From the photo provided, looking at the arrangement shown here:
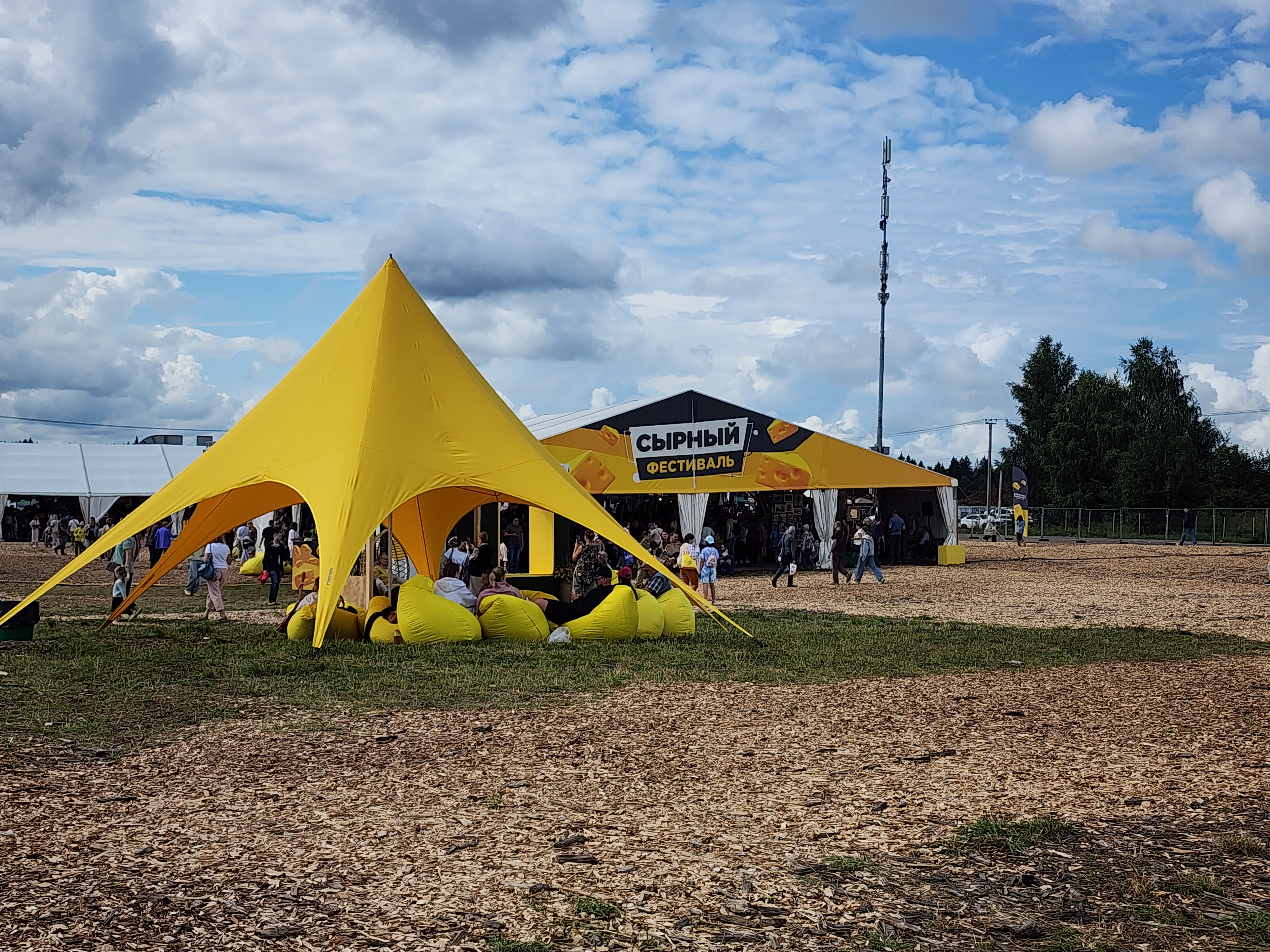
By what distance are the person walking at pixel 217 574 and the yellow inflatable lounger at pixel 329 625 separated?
2.52 m

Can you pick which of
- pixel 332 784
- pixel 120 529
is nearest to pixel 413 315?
pixel 120 529

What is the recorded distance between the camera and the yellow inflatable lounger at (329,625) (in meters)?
12.1

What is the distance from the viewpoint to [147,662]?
10.5 metres

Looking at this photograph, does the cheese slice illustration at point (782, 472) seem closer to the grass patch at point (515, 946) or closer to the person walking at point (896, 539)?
the person walking at point (896, 539)

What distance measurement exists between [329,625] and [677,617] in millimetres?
3849

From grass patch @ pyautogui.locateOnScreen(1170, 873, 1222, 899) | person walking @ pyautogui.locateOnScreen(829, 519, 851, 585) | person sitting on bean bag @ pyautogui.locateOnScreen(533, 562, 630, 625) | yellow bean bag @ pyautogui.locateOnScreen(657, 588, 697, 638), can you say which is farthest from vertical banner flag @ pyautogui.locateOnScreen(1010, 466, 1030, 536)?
grass patch @ pyautogui.locateOnScreen(1170, 873, 1222, 899)

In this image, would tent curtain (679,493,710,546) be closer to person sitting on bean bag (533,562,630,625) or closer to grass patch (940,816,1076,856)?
person sitting on bean bag (533,562,630,625)

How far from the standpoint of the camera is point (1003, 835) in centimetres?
520

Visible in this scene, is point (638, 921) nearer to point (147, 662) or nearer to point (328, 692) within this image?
point (328, 692)

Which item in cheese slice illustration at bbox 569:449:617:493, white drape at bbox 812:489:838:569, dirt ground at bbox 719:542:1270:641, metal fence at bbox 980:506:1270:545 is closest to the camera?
dirt ground at bbox 719:542:1270:641

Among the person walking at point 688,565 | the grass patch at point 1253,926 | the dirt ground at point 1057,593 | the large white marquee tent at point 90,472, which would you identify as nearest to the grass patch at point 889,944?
the grass patch at point 1253,926

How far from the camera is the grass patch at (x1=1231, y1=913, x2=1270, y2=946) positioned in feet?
13.1

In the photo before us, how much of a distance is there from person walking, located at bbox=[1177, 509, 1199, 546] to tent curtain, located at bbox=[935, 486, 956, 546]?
15.8 meters

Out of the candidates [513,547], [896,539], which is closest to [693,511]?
[513,547]
